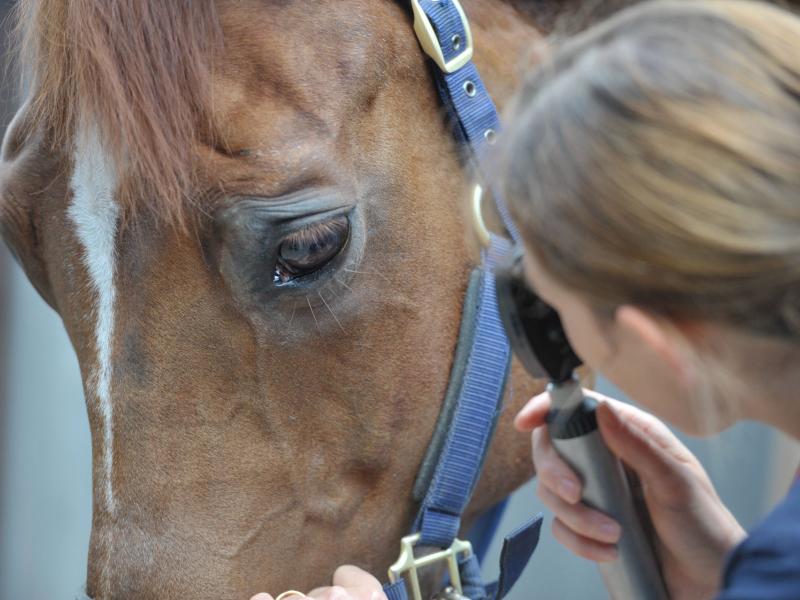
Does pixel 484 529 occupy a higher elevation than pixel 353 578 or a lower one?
lower

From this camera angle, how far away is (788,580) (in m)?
0.64

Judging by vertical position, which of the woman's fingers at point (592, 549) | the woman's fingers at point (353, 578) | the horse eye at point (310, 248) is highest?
the horse eye at point (310, 248)

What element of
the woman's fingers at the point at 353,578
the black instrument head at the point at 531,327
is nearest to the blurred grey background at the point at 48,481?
the woman's fingers at the point at 353,578

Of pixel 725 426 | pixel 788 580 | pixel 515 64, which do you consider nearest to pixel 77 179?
pixel 515 64

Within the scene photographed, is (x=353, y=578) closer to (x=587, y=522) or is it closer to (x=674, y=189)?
(x=587, y=522)

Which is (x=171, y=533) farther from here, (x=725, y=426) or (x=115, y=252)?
(x=725, y=426)

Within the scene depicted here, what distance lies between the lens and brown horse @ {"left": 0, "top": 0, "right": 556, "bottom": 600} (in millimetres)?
1097

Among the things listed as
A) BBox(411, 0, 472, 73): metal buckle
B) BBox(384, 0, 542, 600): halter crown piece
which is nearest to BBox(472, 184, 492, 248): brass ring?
BBox(384, 0, 542, 600): halter crown piece

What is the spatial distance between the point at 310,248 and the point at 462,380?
28 cm

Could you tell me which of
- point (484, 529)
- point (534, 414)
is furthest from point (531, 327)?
point (484, 529)

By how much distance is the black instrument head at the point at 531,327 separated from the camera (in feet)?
3.20

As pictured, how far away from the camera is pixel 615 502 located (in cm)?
101

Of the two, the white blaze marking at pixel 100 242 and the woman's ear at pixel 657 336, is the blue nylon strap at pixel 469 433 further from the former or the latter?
the woman's ear at pixel 657 336

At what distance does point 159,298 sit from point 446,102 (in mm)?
442
